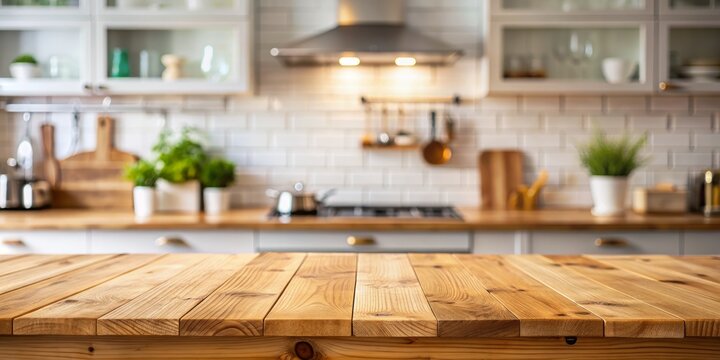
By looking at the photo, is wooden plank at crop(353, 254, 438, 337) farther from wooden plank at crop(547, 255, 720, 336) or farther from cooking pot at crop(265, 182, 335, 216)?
cooking pot at crop(265, 182, 335, 216)

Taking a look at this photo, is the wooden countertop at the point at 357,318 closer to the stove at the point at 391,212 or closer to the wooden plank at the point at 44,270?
the wooden plank at the point at 44,270

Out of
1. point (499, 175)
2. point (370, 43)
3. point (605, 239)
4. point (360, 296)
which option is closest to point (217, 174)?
point (370, 43)

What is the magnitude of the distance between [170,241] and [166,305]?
1873mm

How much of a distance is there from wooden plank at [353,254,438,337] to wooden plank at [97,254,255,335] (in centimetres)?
28

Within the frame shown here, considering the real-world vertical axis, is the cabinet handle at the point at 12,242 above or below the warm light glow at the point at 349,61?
below

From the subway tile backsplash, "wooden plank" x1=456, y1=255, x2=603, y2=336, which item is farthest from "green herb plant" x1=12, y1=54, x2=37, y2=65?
"wooden plank" x1=456, y1=255, x2=603, y2=336

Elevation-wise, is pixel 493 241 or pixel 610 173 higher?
pixel 610 173

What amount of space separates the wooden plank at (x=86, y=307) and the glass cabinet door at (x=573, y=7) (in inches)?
93.6

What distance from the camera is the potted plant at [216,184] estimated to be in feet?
11.0

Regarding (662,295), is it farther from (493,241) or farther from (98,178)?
(98,178)

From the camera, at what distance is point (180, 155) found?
3.42 m

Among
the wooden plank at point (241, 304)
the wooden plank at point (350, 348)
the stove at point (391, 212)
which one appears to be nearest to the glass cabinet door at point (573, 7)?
the stove at point (391, 212)

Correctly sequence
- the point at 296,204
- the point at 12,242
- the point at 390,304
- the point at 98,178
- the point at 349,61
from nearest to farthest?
1. the point at 390,304
2. the point at 12,242
3. the point at 296,204
4. the point at 349,61
5. the point at 98,178

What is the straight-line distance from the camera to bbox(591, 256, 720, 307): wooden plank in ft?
4.22
